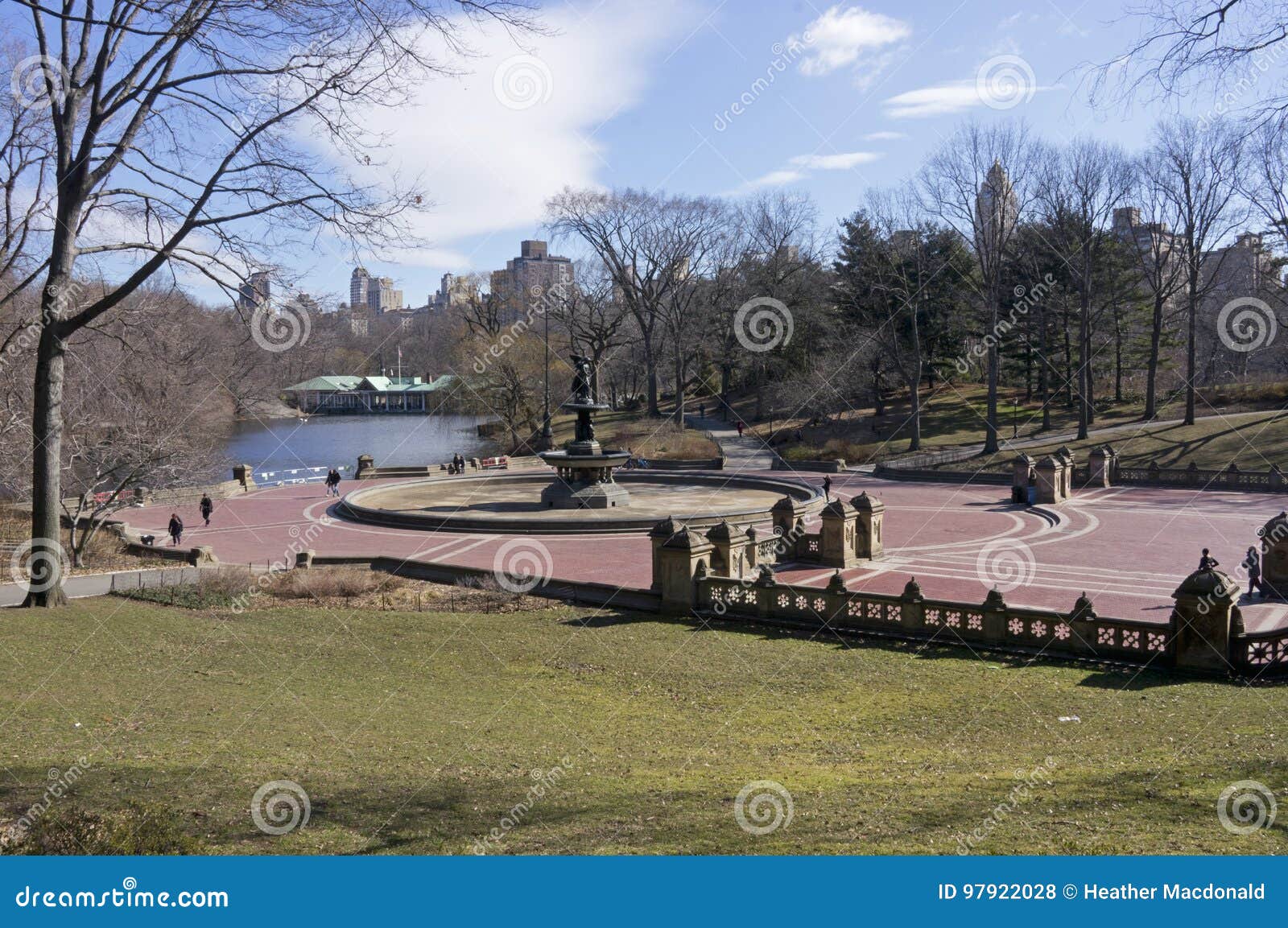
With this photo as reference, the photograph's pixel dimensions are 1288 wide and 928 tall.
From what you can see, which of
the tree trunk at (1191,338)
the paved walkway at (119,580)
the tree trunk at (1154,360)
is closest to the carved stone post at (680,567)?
the paved walkway at (119,580)

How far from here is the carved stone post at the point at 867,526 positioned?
75.9ft

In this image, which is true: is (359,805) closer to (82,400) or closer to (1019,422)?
(82,400)

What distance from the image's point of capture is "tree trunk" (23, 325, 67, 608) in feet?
49.3

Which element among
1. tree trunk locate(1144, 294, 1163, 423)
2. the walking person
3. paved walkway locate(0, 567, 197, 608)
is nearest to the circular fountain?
paved walkway locate(0, 567, 197, 608)

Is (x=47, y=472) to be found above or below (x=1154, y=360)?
below

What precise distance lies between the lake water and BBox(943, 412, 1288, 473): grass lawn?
3450cm

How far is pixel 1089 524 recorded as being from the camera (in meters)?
28.1

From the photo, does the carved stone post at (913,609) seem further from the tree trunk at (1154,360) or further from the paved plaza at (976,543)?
the tree trunk at (1154,360)

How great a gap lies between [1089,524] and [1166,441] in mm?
20794

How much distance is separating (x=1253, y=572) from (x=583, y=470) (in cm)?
1939

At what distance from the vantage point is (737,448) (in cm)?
5859

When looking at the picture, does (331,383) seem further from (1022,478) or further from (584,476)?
(1022,478)

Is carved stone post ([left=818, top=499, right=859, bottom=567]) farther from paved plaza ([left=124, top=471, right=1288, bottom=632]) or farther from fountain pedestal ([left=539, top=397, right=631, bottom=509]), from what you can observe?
fountain pedestal ([left=539, top=397, right=631, bottom=509])

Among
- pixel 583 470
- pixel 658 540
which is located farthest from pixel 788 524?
pixel 583 470
